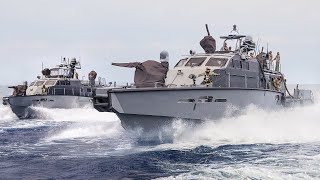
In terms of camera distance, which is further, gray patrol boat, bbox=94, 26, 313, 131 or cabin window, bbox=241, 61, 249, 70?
cabin window, bbox=241, 61, 249, 70

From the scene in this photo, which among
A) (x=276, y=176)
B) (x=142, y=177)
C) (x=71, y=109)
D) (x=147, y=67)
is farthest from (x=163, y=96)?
(x=71, y=109)

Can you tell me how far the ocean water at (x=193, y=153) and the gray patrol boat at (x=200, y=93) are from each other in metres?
0.54

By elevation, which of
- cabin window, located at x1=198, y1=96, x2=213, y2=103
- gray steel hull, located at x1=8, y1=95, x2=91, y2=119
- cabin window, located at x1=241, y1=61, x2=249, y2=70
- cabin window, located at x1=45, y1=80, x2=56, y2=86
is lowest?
gray steel hull, located at x1=8, y1=95, x2=91, y2=119

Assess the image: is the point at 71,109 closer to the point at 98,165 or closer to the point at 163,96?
→ the point at 163,96

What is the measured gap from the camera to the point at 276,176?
1178 cm

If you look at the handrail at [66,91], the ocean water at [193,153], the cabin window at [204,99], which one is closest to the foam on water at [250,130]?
the ocean water at [193,153]

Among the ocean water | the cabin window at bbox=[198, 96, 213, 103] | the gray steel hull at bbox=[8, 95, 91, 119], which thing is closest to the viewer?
the ocean water

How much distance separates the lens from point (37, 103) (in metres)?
41.8

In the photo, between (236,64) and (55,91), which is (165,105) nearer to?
(236,64)

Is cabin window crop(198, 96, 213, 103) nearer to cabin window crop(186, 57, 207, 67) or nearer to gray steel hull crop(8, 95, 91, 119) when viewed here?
cabin window crop(186, 57, 207, 67)

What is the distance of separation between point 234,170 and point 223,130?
7011 mm

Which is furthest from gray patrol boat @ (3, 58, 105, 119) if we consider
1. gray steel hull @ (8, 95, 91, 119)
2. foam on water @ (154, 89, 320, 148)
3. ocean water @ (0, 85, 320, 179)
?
foam on water @ (154, 89, 320, 148)

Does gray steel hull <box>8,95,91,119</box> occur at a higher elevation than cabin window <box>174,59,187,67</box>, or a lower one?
lower

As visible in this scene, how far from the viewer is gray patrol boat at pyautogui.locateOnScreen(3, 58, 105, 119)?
41.7 m
